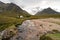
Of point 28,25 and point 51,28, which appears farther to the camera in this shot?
point 28,25

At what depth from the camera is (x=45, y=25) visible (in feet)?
123

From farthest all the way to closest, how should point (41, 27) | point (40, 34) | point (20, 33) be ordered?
point (20, 33) → point (41, 27) → point (40, 34)

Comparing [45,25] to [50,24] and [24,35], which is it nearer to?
[50,24]

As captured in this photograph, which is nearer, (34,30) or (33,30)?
(34,30)

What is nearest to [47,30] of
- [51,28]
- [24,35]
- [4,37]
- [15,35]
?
[51,28]

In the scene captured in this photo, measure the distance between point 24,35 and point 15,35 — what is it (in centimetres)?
413

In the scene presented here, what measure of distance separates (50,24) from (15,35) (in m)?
8.32

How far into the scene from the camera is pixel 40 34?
3425cm

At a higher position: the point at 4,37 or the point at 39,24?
the point at 39,24

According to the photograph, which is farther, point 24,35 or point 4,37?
point 4,37

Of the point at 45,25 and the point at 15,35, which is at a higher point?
the point at 45,25

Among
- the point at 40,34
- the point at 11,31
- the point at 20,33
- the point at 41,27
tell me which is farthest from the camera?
the point at 11,31

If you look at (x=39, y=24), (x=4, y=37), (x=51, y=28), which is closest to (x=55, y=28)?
(x=51, y=28)

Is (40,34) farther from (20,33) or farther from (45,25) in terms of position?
(20,33)
